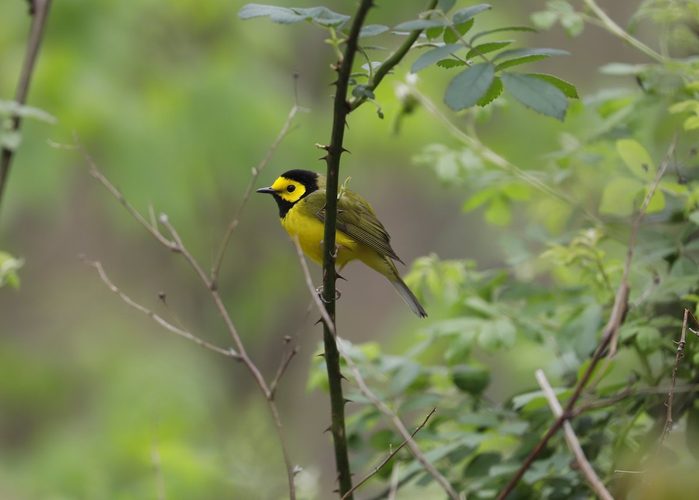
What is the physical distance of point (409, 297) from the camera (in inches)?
158

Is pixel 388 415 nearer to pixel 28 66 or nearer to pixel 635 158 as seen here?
pixel 635 158

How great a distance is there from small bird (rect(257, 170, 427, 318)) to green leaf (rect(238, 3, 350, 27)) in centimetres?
156

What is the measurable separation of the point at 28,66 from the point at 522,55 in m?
1.56

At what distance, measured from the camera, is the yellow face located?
3.99 m

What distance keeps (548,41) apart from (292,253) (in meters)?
3.22

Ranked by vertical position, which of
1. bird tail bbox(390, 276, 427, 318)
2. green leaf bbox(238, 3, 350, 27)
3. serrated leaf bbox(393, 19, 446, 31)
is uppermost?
serrated leaf bbox(393, 19, 446, 31)

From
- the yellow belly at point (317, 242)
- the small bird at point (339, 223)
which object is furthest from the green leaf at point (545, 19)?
the yellow belly at point (317, 242)

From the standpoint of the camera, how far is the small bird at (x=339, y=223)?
3.76 m

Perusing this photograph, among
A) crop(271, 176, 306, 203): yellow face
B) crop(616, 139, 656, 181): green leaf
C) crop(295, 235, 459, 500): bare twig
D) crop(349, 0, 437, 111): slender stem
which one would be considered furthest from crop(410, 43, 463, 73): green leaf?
crop(271, 176, 306, 203): yellow face

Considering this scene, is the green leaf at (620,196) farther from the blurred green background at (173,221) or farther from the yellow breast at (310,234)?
the blurred green background at (173,221)

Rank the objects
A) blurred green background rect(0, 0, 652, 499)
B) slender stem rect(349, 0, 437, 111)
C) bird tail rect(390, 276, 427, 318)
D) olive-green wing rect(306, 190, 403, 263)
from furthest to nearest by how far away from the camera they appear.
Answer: blurred green background rect(0, 0, 652, 499) < bird tail rect(390, 276, 427, 318) < olive-green wing rect(306, 190, 403, 263) < slender stem rect(349, 0, 437, 111)

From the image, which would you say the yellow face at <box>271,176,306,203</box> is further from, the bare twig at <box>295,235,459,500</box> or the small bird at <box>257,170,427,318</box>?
the bare twig at <box>295,235,459,500</box>

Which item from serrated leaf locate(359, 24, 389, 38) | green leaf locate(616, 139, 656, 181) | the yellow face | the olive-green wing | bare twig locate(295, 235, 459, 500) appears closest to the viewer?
bare twig locate(295, 235, 459, 500)

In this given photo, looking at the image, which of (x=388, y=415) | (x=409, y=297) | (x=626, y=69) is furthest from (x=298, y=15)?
(x=409, y=297)
